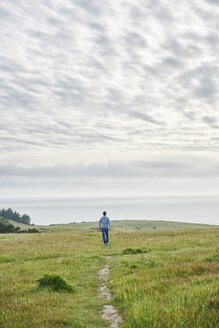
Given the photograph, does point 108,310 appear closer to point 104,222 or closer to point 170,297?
point 170,297

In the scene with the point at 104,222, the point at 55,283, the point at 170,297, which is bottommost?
the point at 55,283

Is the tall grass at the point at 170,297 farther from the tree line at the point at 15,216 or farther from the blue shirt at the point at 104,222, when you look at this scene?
the tree line at the point at 15,216

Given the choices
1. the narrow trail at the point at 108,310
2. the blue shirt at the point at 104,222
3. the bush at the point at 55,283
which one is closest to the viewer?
the narrow trail at the point at 108,310

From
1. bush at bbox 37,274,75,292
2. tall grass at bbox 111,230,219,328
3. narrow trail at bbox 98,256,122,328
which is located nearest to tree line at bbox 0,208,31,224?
tall grass at bbox 111,230,219,328

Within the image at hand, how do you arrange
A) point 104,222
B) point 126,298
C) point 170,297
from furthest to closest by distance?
1. point 104,222
2. point 126,298
3. point 170,297

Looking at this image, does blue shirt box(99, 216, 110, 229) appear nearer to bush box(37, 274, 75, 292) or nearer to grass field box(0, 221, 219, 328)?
grass field box(0, 221, 219, 328)

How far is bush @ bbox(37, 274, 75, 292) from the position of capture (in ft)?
35.7

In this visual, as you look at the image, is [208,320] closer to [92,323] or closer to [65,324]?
[92,323]

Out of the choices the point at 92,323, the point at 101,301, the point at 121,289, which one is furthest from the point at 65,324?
the point at 121,289

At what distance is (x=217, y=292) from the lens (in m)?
7.86

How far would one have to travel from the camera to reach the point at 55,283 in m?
11.1

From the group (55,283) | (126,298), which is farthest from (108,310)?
(55,283)

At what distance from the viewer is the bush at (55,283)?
35.7 feet

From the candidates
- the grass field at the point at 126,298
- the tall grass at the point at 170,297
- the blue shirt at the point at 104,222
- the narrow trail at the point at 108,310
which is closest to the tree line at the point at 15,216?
the blue shirt at the point at 104,222
